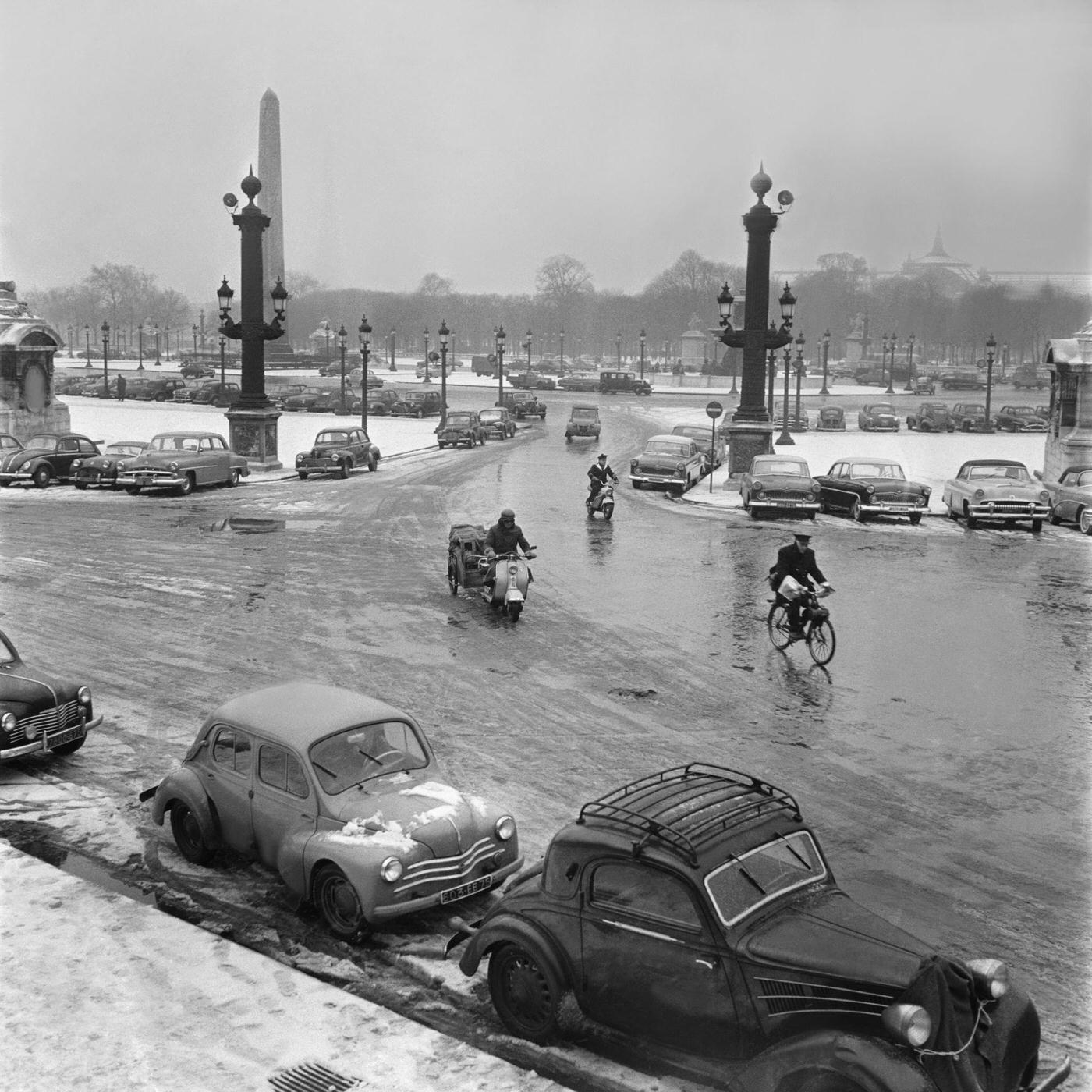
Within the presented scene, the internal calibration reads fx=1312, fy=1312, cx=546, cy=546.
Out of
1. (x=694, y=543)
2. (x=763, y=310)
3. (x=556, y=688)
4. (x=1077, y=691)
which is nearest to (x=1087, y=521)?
(x=694, y=543)

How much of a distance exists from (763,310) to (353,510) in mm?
12494

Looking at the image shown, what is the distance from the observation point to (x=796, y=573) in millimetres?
15094

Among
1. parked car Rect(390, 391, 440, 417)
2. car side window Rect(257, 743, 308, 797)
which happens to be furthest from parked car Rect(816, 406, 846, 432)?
car side window Rect(257, 743, 308, 797)

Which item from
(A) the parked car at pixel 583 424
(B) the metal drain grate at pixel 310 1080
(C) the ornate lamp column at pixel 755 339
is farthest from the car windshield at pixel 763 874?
(A) the parked car at pixel 583 424

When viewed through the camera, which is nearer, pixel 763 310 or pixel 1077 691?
pixel 1077 691

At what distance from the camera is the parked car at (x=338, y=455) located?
115ft

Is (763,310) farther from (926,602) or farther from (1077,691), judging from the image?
(1077,691)

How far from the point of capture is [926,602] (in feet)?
59.5

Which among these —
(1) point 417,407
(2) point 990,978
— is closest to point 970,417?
(1) point 417,407

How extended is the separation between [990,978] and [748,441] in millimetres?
28582

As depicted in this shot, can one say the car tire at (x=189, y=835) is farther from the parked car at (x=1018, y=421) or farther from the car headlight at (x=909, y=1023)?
the parked car at (x=1018, y=421)

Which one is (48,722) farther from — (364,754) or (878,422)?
(878,422)

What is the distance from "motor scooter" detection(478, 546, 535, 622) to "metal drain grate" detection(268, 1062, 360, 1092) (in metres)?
10.5

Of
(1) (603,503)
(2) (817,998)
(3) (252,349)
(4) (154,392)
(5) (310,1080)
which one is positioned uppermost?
(3) (252,349)
